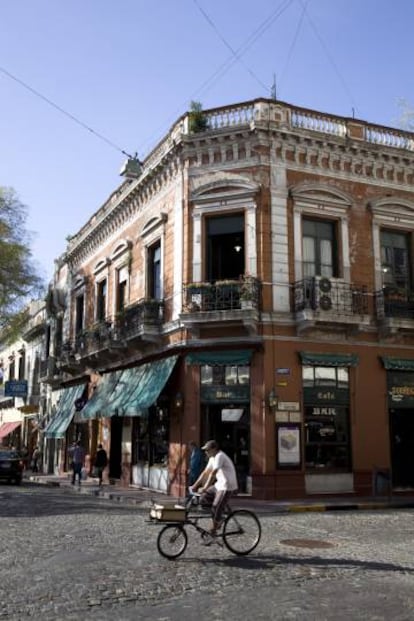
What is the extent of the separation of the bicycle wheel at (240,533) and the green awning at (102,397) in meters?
13.3

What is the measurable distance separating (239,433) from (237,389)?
1317 mm

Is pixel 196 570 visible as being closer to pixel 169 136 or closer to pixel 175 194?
pixel 175 194

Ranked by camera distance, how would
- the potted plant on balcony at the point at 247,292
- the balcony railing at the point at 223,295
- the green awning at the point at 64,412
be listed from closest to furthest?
the potted plant on balcony at the point at 247,292 < the balcony railing at the point at 223,295 < the green awning at the point at 64,412

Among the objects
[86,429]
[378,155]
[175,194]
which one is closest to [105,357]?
[86,429]

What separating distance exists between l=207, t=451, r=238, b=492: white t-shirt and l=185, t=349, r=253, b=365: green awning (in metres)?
8.73

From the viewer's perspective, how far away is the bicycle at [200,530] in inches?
365

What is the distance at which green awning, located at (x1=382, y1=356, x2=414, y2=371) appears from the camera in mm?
19984

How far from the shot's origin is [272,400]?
1830 cm

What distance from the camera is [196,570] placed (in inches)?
336

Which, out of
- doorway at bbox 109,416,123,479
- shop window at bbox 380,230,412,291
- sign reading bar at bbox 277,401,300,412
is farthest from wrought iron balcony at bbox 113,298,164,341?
shop window at bbox 380,230,412,291

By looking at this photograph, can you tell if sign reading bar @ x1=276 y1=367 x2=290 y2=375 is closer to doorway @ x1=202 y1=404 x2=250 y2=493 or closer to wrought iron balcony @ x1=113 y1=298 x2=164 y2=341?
doorway @ x1=202 y1=404 x2=250 y2=493

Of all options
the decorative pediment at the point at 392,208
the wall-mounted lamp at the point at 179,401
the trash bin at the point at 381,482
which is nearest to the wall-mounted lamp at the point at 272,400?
the wall-mounted lamp at the point at 179,401

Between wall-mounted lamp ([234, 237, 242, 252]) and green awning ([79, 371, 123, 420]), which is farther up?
wall-mounted lamp ([234, 237, 242, 252])

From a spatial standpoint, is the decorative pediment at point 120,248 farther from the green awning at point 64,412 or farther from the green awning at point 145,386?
the green awning at point 64,412
